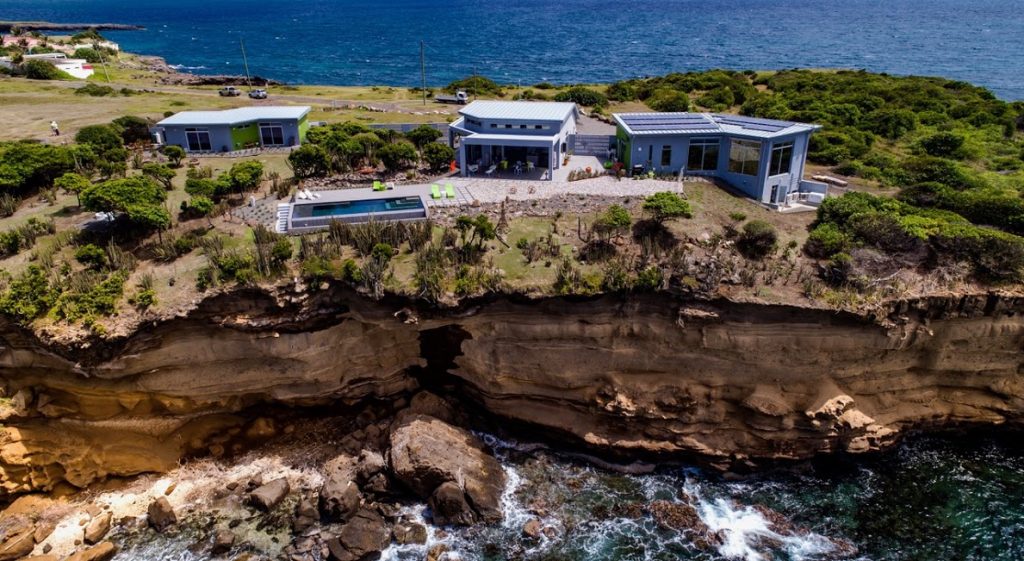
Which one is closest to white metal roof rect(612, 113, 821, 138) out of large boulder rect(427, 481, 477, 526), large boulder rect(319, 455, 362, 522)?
large boulder rect(427, 481, 477, 526)

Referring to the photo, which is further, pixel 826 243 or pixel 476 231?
pixel 476 231

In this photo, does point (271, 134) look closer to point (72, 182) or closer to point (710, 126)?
point (72, 182)

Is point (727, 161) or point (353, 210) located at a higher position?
point (727, 161)

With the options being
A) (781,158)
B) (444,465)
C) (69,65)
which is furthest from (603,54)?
(444,465)

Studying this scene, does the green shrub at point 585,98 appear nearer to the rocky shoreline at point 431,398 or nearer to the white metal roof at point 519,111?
the white metal roof at point 519,111

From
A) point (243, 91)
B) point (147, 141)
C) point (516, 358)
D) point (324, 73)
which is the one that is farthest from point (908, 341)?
point (324, 73)

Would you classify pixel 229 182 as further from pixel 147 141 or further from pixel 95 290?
pixel 147 141

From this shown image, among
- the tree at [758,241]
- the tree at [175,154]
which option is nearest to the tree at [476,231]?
the tree at [758,241]
